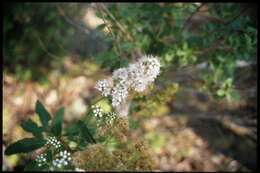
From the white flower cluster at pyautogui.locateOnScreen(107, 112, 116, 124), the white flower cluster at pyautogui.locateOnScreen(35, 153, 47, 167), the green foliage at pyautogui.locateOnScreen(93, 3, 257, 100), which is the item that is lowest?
the white flower cluster at pyautogui.locateOnScreen(35, 153, 47, 167)

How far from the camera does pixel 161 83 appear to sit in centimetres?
248

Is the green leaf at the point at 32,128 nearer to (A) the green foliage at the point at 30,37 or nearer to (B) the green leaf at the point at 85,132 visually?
(B) the green leaf at the point at 85,132

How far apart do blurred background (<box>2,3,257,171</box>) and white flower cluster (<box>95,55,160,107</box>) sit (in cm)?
103

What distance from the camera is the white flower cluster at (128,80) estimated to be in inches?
50.1

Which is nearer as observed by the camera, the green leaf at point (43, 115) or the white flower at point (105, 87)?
the white flower at point (105, 87)

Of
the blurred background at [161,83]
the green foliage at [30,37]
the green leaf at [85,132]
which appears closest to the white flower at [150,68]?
the green leaf at [85,132]

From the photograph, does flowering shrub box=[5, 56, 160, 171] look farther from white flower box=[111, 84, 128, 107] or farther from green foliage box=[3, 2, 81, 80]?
green foliage box=[3, 2, 81, 80]

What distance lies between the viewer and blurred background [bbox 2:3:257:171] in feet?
7.92

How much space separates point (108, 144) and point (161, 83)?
0.97 metres

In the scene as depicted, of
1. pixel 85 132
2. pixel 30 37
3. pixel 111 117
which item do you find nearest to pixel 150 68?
pixel 111 117

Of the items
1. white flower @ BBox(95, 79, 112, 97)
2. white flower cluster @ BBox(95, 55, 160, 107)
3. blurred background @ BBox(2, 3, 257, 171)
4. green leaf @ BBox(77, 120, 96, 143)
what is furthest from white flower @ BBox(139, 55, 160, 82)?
blurred background @ BBox(2, 3, 257, 171)

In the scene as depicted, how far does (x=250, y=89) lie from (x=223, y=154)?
1.75 feet

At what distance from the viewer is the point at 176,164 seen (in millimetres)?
2904

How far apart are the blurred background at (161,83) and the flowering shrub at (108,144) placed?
0.85 m
